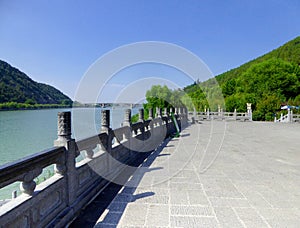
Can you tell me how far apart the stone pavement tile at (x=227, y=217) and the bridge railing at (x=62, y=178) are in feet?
5.19

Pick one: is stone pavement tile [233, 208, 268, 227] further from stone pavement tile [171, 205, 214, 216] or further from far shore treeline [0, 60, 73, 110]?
far shore treeline [0, 60, 73, 110]

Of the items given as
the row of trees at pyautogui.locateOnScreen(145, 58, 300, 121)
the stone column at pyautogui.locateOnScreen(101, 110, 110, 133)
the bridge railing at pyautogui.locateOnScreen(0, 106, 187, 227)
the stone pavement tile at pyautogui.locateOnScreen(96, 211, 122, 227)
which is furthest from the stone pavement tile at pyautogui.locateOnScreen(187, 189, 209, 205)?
the row of trees at pyautogui.locateOnScreen(145, 58, 300, 121)

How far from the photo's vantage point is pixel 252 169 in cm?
448

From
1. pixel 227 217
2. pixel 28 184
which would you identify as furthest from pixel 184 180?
pixel 28 184

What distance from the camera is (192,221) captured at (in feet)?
7.88

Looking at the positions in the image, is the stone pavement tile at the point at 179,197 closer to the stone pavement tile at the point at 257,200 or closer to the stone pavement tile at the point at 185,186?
the stone pavement tile at the point at 185,186

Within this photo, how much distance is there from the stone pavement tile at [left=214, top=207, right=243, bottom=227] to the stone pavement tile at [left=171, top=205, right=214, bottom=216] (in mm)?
92

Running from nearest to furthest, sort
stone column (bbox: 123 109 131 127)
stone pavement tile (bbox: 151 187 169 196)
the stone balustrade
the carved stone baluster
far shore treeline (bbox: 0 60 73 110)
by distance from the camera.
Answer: the carved stone baluster
stone pavement tile (bbox: 151 187 169 196)
stone column (bbox: 123 109 131 127)
the stone balustrade
far shore treeline (bbox: 0 60 73 110)

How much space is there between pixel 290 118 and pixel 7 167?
20.3 m

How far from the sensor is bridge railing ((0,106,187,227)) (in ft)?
5.49

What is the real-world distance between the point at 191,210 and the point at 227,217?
40 cm

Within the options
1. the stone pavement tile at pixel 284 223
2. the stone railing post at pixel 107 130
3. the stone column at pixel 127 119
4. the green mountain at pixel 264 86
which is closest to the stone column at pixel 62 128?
the stone railing post at pixel 107 130

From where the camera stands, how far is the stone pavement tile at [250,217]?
2.35 m

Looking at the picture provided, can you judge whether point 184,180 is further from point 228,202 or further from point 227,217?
point 227,217
